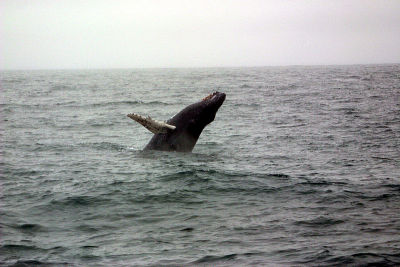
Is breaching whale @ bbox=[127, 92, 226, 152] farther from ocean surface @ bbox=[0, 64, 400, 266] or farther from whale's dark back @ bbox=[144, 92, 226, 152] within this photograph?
ocean surface @ bbox=[0, 64, 400, 266]

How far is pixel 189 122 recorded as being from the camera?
631 inches

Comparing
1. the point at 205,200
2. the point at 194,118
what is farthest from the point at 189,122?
the point at 205,200

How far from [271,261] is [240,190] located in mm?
4492

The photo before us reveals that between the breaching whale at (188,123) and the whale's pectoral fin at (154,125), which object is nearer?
the whale's pectoral fin at (154,125)

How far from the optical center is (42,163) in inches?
654

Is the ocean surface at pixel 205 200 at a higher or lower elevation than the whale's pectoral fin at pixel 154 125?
lower

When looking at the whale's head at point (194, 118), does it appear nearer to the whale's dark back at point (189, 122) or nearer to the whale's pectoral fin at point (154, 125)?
the whale's dark back at point (189, 122)

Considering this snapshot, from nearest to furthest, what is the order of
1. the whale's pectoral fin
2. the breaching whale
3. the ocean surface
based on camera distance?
the ocean surface
the whale's pectoral fin
the breaching whale

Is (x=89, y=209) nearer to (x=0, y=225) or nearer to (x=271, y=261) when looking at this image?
(x=0, y=225)

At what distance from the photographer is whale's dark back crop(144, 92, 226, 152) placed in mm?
16000

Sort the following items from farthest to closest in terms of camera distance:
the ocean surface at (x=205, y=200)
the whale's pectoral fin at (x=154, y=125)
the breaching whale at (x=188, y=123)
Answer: the breaching whale at (x=188, y=123)
the whale's pectoral fin at (x=154, y=125)
the ocean surface at (x=205, y=200)

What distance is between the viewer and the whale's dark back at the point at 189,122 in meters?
16.0

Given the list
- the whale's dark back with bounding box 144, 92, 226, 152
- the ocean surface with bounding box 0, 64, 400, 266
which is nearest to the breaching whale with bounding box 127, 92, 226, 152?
the whale's dark back with bounding box 144, 92, 226, 152

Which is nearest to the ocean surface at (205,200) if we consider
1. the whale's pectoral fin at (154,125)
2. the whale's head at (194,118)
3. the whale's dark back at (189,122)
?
the whale's dark back at (189,122)
